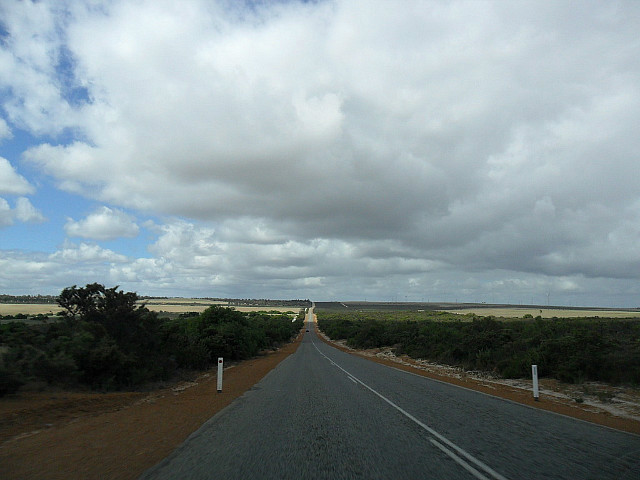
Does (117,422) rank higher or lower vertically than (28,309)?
lower

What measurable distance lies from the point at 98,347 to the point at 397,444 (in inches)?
489

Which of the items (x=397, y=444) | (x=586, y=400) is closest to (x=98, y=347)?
(x=397, y=444)

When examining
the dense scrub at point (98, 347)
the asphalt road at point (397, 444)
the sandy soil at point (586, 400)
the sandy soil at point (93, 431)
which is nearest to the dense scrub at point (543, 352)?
the sandy soil at point (586, 400)

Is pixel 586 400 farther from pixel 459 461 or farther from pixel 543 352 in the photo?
pixel 459 461

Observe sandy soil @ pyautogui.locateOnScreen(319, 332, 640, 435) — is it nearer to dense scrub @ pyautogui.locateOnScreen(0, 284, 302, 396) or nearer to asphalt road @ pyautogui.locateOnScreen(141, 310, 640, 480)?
asphalt road @ pyautogui.locateOnScreen(141, 310, 640, 480)

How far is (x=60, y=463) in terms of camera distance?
6680mm

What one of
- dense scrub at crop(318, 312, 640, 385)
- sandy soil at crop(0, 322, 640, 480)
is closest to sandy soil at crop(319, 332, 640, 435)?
sandy soil at crop(0, 322, 640, 480)

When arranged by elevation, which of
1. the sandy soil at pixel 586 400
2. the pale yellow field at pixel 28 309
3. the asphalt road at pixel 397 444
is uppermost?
the pale yellow field at pixel 28 309

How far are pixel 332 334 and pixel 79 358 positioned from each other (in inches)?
2658

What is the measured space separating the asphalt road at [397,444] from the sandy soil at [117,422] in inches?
26.3

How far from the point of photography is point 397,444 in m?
7.60

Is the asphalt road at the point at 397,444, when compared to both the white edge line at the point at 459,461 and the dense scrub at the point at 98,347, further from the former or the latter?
the dense scrub at the point at 98,347

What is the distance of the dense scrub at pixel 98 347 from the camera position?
1377cm

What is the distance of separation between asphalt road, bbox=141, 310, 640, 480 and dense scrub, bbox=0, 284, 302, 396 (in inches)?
242
